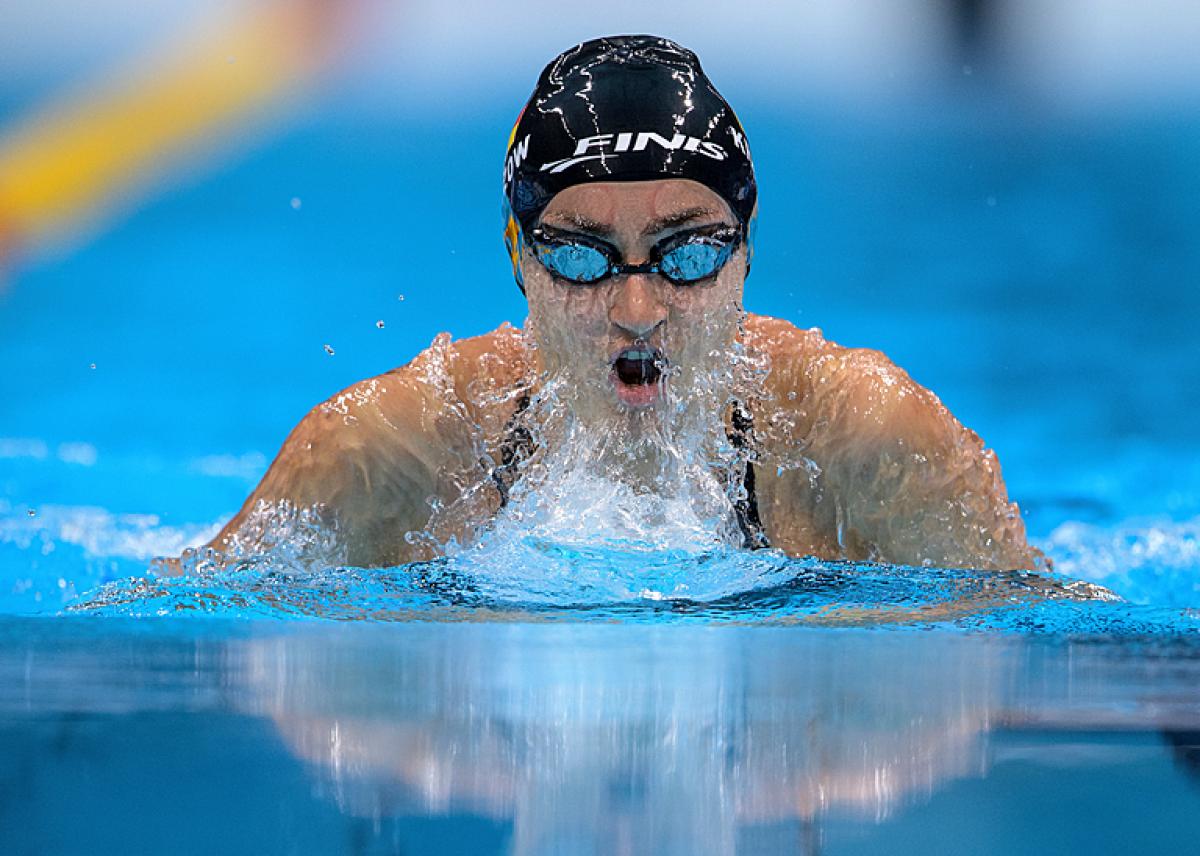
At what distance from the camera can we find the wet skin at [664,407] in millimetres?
2334

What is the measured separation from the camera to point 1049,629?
5.85ft

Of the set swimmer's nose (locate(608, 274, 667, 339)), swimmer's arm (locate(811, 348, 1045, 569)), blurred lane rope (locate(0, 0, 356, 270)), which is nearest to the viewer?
swimmer's nose (locate(608, 274, 667, 339))

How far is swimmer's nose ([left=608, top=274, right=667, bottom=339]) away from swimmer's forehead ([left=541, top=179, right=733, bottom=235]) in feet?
0.29

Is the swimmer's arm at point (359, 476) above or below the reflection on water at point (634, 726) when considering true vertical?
above

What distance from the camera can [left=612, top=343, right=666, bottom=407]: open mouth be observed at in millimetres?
2338

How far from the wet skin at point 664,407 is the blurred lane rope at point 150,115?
3.19m

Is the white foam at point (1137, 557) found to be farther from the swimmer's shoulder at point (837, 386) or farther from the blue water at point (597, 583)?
the swimmer's shoulder at point (837, 386)

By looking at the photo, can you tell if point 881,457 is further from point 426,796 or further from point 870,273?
point 870,273

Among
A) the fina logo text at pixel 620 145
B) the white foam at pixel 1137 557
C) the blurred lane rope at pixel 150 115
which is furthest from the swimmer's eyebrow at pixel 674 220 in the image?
the blurred lane rope at pixel 150 115

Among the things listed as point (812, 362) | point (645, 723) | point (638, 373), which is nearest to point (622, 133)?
point (638, 373)

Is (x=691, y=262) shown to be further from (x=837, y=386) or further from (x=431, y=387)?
(x=431, y=387)

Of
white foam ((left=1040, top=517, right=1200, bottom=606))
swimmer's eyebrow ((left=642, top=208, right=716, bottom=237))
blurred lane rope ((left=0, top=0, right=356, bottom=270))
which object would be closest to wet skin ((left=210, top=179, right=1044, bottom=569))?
swimmer's eyebrow ((left=642, top=208, right=716, bottom=237))

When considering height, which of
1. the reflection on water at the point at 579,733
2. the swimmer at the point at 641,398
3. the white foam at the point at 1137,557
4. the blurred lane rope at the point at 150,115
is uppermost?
the blurred lane rope at the point at 150,115

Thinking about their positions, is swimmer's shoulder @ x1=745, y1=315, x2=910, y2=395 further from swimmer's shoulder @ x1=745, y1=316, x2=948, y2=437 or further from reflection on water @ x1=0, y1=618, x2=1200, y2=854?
reflection on water @ x1=0, y1=618, x2=1200, y2=854
